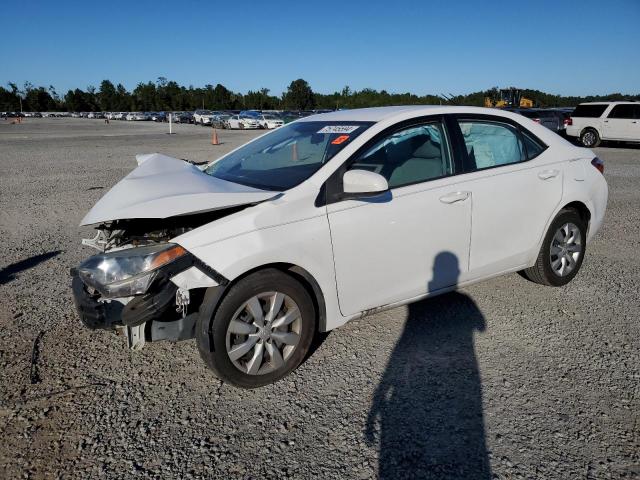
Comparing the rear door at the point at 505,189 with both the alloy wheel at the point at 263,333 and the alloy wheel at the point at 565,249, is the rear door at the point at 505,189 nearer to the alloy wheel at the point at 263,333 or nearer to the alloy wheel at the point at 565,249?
the alloy wheel at the point at 565,249

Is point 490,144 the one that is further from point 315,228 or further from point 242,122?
point 242,122

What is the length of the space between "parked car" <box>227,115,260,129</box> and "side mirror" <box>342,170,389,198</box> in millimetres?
39328

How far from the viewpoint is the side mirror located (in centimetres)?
305

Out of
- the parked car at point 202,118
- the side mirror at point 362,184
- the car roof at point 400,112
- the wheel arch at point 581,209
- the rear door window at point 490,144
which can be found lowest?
the wheel arch at point 581,209

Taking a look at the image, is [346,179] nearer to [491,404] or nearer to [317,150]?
[317,150]

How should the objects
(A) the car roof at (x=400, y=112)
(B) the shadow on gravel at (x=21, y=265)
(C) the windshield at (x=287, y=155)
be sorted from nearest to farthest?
1. (C) the windshield at (x=287, y=155)
2. (A) the car roof at (x=400, y=112)
3. (B) the shadow on gravel at (x=21, y=265)

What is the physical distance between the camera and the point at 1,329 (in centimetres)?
384

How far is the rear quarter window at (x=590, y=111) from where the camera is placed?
1940 cm

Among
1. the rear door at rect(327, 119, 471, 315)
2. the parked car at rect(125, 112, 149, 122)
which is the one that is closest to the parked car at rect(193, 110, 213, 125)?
the parked car at rect(125, 112, 149, 122)

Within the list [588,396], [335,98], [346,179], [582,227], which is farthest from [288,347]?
[335,98]

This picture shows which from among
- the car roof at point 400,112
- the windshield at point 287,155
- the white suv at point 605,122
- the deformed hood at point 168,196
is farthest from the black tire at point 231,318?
the white suv at point 605,122

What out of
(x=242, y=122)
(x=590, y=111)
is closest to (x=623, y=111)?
(x=590, y=111)

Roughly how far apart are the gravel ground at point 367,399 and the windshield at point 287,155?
128 cm

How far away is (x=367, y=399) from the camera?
3010mm
